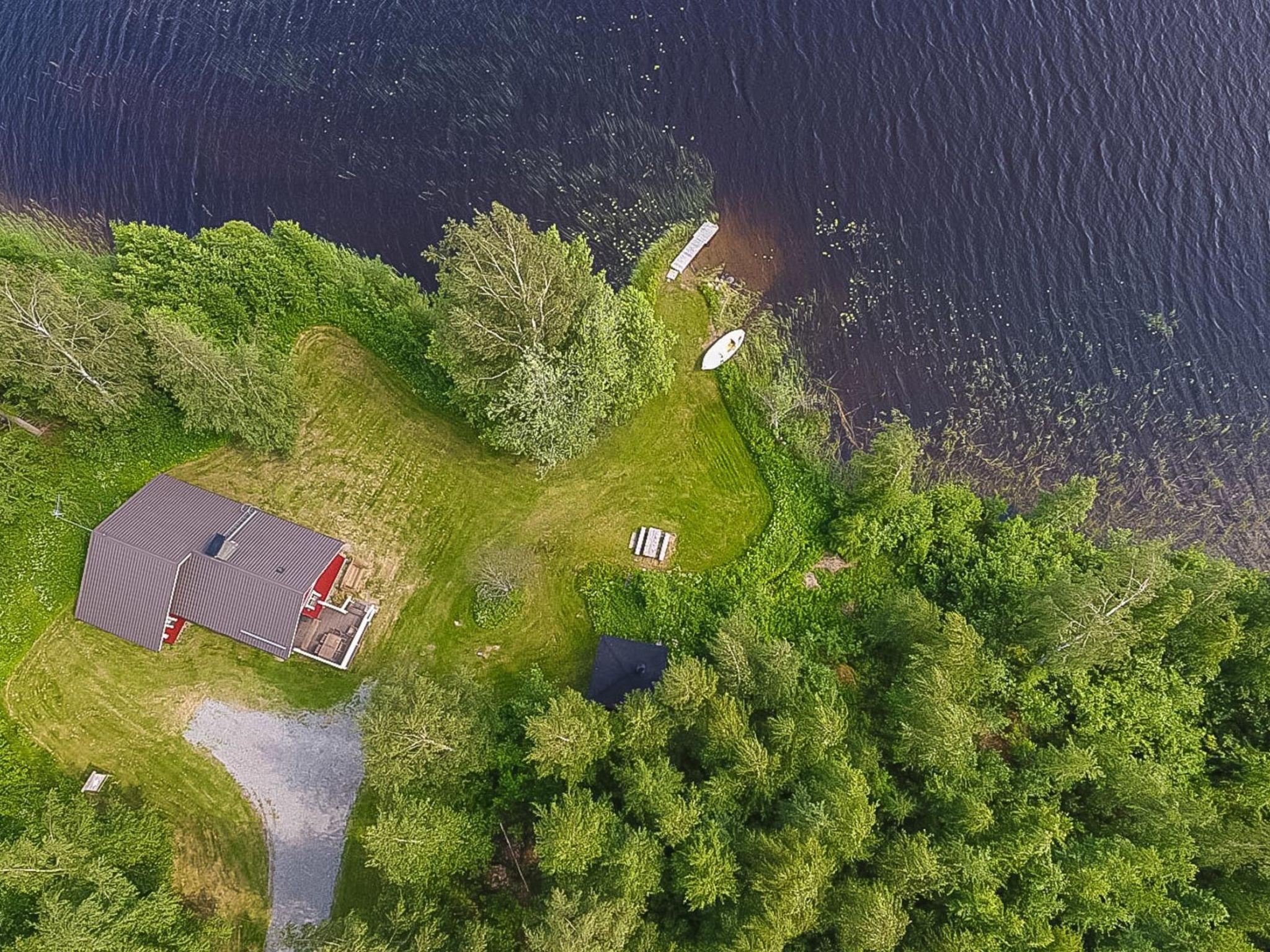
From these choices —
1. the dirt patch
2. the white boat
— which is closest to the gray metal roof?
the white boat

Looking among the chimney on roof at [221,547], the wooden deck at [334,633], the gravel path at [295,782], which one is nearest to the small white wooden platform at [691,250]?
the wooden deck at [334,633]

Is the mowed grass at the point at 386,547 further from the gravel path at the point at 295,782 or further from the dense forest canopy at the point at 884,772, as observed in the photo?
the dense forest canopy at the point at 884,772

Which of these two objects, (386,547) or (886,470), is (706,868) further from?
(386,547)

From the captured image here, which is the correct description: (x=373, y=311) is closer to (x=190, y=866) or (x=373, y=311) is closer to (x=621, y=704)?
(x=621, y=704)

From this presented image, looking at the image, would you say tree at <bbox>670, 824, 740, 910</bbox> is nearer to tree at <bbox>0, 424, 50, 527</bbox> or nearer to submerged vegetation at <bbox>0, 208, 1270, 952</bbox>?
submerged vegetation at <bbox>0, 208, 1270, 952</bbox>

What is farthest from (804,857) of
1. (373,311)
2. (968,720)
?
(373,311)
